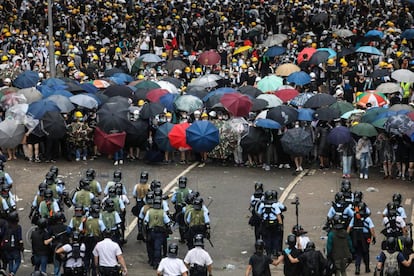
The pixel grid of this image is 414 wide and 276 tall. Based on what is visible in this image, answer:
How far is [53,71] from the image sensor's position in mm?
32562

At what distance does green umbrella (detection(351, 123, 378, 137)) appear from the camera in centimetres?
2555

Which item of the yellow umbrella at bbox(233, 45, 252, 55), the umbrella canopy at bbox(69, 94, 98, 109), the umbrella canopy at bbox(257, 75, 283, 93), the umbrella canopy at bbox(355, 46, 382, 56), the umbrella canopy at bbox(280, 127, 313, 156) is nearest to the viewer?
the umbrella canopy at bbox(280, 127, 313, 156)

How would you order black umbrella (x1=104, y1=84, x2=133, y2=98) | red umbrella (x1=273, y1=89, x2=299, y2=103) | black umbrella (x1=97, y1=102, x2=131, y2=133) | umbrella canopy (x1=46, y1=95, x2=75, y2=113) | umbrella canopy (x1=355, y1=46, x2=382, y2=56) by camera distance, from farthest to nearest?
umbrella canopy (x1=355, y1=46, x2=382, y2=56)
black umbrella (x1=104, y1=84, x2=133, y2=98)
red umbrella (x1=273, y1=89, x2=299, y2=103)
umbrella canopy (x1=46, y1=95, x2=75, y2=113)
black umbrella (x1=97, y1=102, x2=131, y2=133)

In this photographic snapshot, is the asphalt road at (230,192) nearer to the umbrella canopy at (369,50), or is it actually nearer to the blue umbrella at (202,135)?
the blue umbrella at (202,135)

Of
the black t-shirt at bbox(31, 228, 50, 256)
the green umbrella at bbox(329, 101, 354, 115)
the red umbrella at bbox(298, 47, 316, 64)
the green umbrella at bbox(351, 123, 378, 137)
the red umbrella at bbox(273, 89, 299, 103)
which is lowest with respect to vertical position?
the black t-shirt at bbox(31, 228, 50, 256)

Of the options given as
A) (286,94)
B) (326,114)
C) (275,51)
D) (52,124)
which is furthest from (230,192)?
(275,51)

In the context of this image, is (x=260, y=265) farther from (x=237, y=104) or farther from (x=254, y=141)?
(x=237, y=104)

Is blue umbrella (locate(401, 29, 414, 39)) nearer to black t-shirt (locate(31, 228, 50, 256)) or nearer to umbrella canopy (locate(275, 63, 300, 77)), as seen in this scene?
umbrella canopy (locate(275, 63, 300, 77))

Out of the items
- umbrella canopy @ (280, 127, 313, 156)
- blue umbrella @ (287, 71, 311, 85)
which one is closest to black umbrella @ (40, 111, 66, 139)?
umbrella canopy @ (280, 127, 313, 156)

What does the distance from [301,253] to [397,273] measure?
165 centimetres

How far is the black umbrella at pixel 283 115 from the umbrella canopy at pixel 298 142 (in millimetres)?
300

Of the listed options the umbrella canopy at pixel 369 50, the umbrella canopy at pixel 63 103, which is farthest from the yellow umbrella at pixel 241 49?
the umbrella canopy at pixel 63 103

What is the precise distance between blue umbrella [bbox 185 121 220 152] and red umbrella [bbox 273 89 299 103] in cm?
292

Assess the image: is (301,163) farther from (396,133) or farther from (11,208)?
(11,208)
